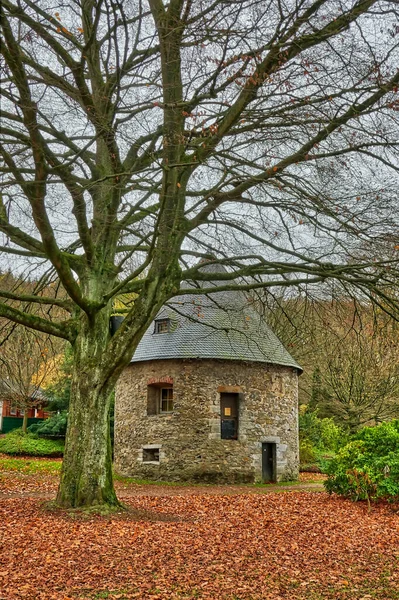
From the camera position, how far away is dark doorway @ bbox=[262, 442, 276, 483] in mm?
19750

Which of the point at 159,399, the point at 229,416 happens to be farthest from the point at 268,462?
the point at 159,399

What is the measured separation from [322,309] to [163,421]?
9.50 metres

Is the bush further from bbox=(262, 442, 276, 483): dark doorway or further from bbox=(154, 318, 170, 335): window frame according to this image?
bbox=(262, 442, 276, 483): dark doorway

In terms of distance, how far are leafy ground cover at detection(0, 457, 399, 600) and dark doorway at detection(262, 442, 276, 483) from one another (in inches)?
331

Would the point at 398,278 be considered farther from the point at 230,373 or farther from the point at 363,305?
the point at 230,373

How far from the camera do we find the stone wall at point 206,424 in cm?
1883

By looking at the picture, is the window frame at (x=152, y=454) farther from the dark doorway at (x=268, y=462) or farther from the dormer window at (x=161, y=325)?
the dormer window at (x=161, y=325)

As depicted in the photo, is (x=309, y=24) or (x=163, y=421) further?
(x=163, y=421)

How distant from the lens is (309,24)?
710cm

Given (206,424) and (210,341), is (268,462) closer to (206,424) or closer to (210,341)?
(206,424)

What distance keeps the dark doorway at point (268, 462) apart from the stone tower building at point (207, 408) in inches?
1.3

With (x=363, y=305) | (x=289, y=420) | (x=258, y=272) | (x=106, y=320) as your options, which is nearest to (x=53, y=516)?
(x=106, y=320)

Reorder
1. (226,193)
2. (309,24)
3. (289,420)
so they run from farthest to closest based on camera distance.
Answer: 1. (289,420)
2. (226,193)
3. (309,24)

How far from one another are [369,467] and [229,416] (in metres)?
7.48
